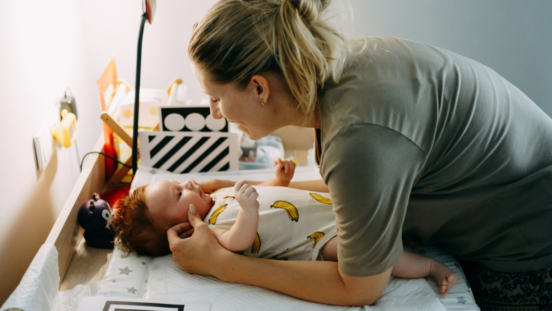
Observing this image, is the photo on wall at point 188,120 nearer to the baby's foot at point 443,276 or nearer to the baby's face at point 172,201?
the baby's face at point 172,201

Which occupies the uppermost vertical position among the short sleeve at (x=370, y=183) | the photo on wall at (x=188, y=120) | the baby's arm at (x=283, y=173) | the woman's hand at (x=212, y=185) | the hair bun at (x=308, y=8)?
the hair bun at (x=308, y=8)

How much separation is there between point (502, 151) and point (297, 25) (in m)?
0.49

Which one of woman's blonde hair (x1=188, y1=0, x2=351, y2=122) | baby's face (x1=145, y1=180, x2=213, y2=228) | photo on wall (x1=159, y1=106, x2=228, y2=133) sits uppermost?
woman's blonde hair (x1=188, y1=0, x2=351, y2=122)

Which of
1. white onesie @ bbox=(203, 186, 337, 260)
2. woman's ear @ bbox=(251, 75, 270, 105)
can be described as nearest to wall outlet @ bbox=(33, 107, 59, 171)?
white onesie @ bbox=(203, 186, 337, 260)

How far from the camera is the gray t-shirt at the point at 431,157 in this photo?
0.75 m

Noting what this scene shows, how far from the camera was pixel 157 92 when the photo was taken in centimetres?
187

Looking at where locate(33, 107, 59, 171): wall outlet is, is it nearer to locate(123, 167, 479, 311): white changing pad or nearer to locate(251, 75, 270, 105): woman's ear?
locate(123, 167, 479, 311): white changing pad

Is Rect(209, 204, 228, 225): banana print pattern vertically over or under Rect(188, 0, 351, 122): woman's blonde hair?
under

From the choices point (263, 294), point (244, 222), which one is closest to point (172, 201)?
point (244, 222)

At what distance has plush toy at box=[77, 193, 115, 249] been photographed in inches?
47.5

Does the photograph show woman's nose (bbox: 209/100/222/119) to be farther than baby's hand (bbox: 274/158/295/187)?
No

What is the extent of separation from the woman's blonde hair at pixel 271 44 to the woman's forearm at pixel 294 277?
40 cm

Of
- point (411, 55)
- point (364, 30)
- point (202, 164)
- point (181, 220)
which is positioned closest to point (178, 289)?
point (181, 220)

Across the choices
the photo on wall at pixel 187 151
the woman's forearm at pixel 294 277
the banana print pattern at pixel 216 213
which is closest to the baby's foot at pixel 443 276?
the woman's forearm at pixel 294 277
